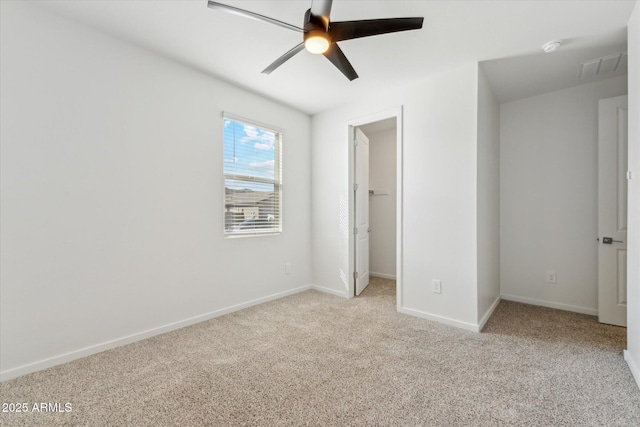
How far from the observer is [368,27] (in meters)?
1.75

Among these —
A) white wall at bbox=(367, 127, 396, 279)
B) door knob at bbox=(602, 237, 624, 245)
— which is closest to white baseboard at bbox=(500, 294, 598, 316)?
door knob at bbox=(602, 237, 624, 245)

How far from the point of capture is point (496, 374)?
199 cm

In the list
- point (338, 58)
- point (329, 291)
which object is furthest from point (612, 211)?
point (329, 291)

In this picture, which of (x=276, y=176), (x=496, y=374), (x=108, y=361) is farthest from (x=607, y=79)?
(x=108, y=361)

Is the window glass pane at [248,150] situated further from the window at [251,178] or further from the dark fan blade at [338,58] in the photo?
the dark fan blade at [338,58]

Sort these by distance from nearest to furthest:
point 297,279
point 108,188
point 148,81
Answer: point 108,188, point 148,81, point 297,279

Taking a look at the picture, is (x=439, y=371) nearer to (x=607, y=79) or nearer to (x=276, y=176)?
(x=276, y=176)

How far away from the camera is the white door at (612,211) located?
2.81 meters

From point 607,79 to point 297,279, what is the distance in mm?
4234

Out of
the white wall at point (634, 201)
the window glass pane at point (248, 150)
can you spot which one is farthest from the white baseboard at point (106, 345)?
the white wall at point (634, 201)

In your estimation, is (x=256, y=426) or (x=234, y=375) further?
(x=234, y=375)

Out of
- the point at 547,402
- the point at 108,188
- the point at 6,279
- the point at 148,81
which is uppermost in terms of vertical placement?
the point at 148,81

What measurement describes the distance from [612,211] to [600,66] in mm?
1421

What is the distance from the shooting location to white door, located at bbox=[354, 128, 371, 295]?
395cm
